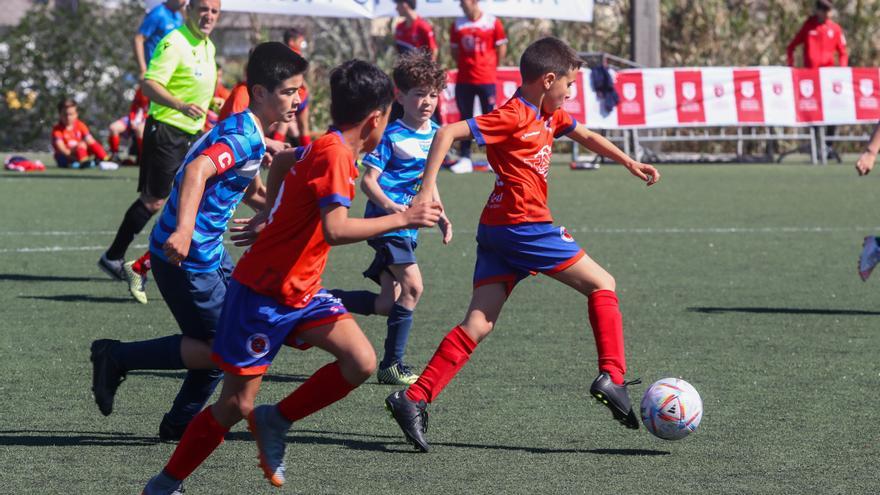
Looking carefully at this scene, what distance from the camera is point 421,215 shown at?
14.3ft

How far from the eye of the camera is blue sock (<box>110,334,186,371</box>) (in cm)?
552

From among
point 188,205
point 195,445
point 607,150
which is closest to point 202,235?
point 188,205

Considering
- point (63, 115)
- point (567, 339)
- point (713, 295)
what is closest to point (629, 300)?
point (713, 295)

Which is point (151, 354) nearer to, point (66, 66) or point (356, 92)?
point (356, 92)

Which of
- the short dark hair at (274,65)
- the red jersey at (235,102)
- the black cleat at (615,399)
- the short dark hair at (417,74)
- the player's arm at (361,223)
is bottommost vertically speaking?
the black cleat at (615,399)

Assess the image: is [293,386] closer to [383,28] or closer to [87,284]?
[87,284]

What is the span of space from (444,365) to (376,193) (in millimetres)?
966

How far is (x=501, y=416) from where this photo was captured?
240 inches

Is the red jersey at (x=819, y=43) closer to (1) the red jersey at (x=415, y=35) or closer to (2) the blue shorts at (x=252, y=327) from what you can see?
(1) the red jersey at (x=415, y=35)

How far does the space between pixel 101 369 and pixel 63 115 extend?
627 inches

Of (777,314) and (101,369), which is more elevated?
(101,369)

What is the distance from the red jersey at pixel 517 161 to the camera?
231 inches

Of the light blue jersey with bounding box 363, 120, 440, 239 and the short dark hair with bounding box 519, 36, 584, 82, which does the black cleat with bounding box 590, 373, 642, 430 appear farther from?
the light blue jersey with bounding box 363, 120, 440, 239

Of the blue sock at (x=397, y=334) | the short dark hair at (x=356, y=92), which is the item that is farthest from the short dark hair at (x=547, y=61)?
the blue sock at (x=397, y=334)
